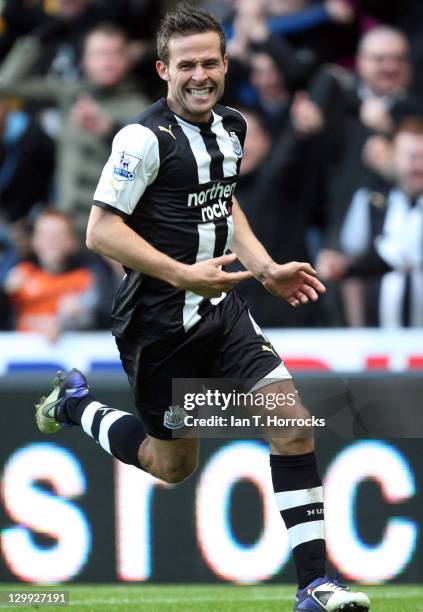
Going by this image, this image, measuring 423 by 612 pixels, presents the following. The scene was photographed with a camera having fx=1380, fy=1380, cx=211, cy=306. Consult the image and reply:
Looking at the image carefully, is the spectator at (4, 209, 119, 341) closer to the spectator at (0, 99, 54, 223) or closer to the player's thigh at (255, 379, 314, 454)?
the spectator at (0, 99, 54, 223)

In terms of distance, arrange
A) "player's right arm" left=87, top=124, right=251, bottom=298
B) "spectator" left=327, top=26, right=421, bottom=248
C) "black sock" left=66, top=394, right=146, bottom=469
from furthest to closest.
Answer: "spectator" left=327, top=26, right=421, bottom=248 < "black sock" left=66, top=394, right=146, bottom=469 < "player's right arm" left=87, top=124, right=251, bottom=298

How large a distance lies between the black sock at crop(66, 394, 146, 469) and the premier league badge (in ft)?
4.45

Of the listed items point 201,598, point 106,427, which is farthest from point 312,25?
point 201,598

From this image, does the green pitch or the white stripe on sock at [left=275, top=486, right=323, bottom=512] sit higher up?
the white stripe on sock at [left=275, top=486, right=323, bottom=512]

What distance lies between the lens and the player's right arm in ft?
17.6

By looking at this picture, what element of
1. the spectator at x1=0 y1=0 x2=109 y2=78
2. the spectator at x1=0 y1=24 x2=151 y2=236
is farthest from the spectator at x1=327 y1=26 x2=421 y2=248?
the spectator at x1=0 y1=0 x2=109 y2=78

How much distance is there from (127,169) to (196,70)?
494 mm

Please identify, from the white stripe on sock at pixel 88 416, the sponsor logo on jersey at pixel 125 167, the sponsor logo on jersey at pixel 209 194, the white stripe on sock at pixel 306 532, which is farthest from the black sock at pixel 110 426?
the sponsor logo on jersey at pixel 125 167

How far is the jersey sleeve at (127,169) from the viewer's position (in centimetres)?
546

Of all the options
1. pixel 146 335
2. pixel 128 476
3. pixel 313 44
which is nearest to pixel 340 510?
pixel 128 476

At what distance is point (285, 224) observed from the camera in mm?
9352

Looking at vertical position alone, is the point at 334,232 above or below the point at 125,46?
below

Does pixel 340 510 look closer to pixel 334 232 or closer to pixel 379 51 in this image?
pixel 334 232

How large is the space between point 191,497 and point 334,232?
99.3 inches
